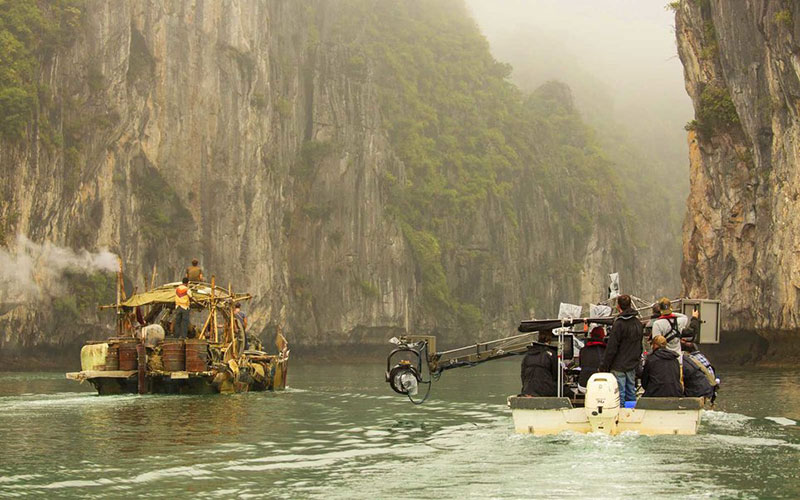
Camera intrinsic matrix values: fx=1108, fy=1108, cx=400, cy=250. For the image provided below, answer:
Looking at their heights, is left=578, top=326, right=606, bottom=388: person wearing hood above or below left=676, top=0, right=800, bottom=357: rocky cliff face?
below

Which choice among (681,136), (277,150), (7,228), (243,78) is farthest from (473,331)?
(681,136)

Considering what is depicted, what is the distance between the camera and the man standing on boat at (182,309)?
35.2 meters

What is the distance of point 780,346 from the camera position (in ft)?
168

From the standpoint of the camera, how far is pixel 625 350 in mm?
19750

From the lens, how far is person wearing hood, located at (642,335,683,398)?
64.4ft

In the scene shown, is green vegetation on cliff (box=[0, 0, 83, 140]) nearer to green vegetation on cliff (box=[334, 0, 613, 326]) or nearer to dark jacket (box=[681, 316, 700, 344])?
green vegetation on cliff (box=[334, 0, 613, 326])

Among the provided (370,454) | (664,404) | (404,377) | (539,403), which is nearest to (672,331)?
(664,404)

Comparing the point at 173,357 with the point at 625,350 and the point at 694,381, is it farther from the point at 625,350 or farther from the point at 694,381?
the point at 625,350

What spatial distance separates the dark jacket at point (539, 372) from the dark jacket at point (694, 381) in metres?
2.67

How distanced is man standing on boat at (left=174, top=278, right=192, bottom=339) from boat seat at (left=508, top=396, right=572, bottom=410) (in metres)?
17.9

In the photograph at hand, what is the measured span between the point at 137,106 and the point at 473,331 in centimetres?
4131

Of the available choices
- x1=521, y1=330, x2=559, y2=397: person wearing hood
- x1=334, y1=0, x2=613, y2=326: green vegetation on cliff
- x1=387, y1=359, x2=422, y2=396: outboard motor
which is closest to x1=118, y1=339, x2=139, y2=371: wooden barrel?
x1=387, y1=359, x2=422, y2=396: outboard motor

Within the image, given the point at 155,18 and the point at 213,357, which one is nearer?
the point at 213,357

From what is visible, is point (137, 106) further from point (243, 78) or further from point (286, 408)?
point (286, 408)
